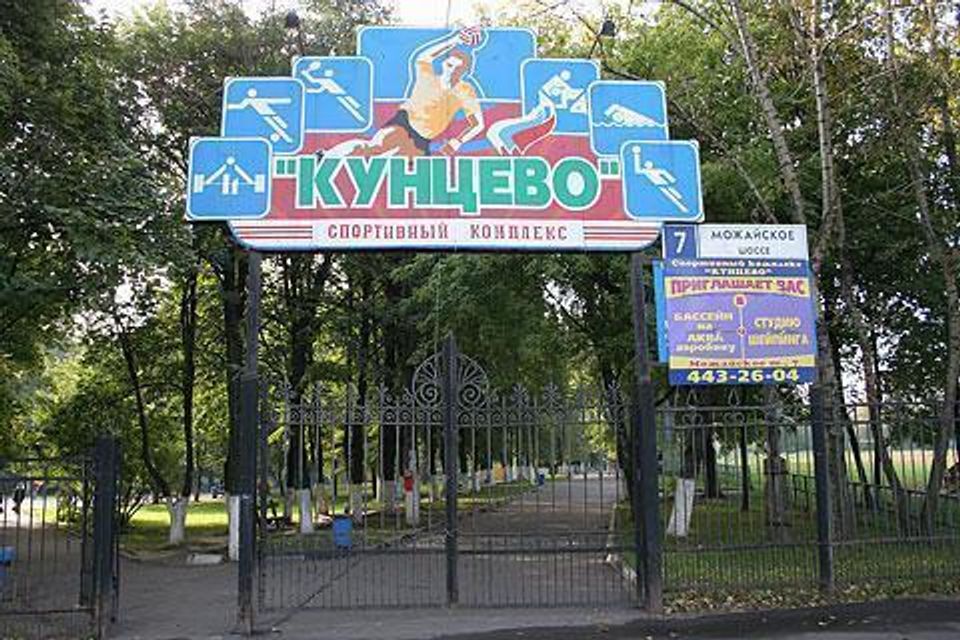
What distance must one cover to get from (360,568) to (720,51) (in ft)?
42.7

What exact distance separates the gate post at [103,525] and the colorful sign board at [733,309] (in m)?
6.60

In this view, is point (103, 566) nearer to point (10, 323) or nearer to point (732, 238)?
point (732, 238)

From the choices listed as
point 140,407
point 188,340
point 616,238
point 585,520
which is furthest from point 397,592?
point 140,407

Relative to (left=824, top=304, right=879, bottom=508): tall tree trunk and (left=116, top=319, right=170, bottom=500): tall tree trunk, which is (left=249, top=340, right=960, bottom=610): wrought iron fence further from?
(left=116, top=319, right=170, bottom=500): tall tree trunk

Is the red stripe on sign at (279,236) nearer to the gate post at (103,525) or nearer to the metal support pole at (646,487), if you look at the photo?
the gate post at (103,525)

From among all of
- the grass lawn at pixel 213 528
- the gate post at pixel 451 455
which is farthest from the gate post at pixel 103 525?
the grass lawn at pixel 213 528

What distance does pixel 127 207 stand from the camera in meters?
14.3

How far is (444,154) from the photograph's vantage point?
431 inches

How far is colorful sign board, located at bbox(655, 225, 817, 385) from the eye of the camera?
1071 cm

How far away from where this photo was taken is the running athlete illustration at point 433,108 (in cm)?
1095

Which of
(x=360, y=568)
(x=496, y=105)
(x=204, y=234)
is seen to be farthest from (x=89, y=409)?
(x=496, y=105)

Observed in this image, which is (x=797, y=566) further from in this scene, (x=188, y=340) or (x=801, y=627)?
(x=188, y=340)

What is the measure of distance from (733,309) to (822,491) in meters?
2.51

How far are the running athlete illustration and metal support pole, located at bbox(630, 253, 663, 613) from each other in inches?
139
